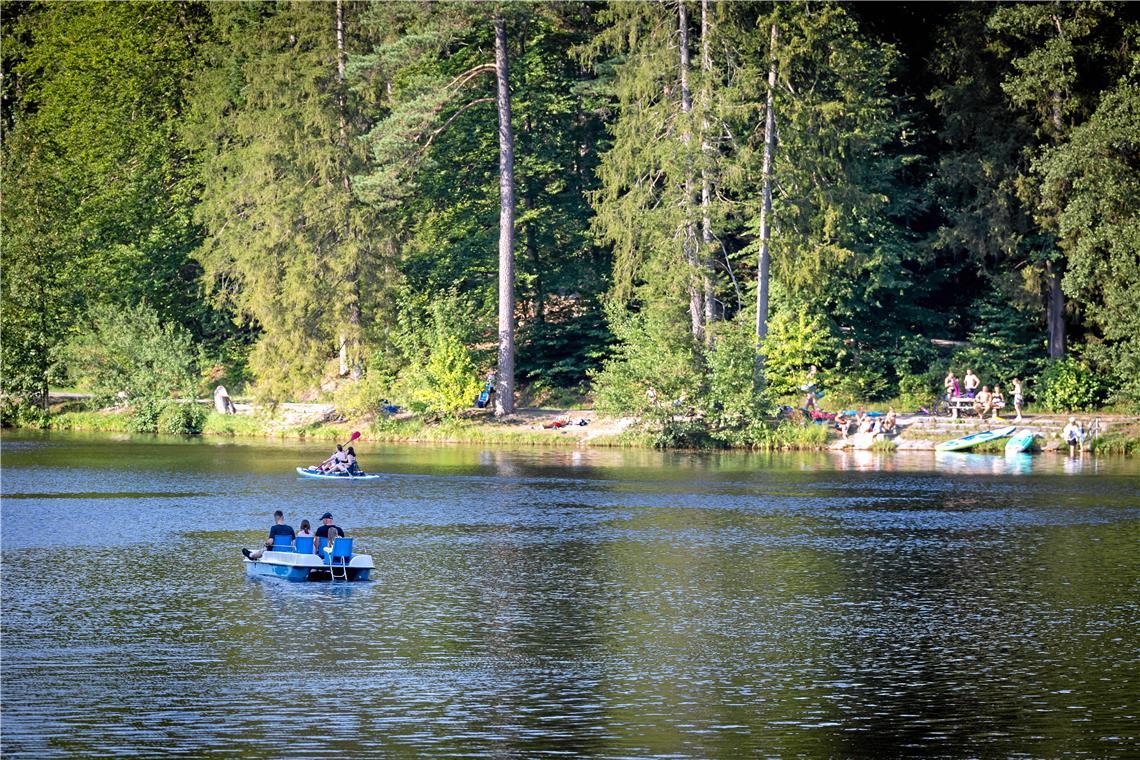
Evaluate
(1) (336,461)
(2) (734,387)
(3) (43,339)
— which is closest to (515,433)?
(2) (734,387)

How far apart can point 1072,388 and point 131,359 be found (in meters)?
35.4

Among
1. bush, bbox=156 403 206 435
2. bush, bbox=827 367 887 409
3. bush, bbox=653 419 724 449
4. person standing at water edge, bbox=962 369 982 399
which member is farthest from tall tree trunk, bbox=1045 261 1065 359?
bush, bbox=156 403 206 435

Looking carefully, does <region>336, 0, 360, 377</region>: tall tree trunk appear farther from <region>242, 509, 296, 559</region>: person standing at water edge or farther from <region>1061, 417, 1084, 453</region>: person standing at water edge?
<region>242, 509, 296, 559</region>: person standing at water edge

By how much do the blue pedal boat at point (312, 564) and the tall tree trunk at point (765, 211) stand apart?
2691 cm

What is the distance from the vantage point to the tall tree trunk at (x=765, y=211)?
5309 cm

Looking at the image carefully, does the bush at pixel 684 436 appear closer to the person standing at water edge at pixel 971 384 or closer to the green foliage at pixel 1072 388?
the person standing at water edge at pixel 971 384

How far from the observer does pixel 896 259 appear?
55562 millimetres

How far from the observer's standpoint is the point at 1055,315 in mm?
55562

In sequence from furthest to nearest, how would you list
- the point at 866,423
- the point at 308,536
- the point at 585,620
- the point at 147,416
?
the point at 147,416, the point at 866,423, the point at 308,536, the point at 585,620

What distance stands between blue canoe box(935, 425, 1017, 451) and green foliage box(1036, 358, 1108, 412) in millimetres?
3724

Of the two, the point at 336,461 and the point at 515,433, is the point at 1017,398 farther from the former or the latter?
the point at 336,461

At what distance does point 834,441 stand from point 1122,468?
1009 centimetres

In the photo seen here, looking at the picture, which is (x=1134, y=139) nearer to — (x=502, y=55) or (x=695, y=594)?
(x=502, y=55)

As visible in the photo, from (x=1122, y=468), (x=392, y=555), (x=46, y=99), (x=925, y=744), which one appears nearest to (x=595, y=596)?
(x=392, y=555)
